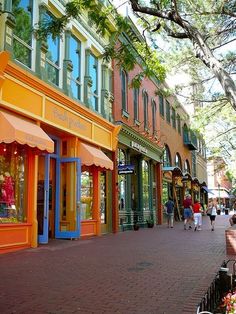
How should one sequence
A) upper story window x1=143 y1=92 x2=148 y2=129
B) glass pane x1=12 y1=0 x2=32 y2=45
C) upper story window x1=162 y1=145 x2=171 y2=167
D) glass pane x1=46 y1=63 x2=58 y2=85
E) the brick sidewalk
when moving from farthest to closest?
upper story window x1=162 y1=145 x2=171 y2=167
upper story window x1=143 y1=92 x2=148 y2=129
glass pane x1=46 y1=63 x2=58 y2=85
glass pane x1=12 y1=0 x2=32 y2=45
the brick sidewalk

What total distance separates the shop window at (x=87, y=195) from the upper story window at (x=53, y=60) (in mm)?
4125

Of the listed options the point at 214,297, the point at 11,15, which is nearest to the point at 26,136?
the point at 11,15

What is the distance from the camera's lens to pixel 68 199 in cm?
1459

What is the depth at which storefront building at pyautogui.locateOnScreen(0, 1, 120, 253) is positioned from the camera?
36.0 feet

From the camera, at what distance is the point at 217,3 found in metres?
9.34

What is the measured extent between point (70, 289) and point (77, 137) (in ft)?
29.3

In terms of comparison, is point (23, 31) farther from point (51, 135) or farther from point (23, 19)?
point (51, 135)

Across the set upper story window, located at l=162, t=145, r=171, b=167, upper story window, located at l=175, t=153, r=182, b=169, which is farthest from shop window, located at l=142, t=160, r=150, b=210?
upper story window, located at l=175, t=153, r=182, b=169

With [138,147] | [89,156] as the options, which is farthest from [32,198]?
[138,147]

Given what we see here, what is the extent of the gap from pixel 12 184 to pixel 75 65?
6.28 metres

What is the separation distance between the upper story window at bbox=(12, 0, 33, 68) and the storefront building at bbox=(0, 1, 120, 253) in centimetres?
3

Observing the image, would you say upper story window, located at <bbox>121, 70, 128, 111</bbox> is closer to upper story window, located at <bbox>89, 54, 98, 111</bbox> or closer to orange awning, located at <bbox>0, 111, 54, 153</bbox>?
upper story window, located at <bbox>89, 54, 98, 111</bbox>

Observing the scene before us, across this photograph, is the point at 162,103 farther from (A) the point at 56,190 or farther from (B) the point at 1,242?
(B) the point at 1,242

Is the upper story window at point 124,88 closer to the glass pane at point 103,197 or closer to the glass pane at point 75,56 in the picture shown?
the glass pane at point 103,197
